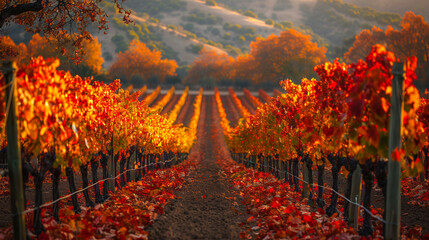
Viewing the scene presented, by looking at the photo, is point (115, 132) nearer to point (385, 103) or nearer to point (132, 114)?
point (132, 114)

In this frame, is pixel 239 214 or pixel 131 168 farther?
pixel 131 168

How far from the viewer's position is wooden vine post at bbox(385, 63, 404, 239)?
6945 mm

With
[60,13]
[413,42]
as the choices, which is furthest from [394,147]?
[413,42]

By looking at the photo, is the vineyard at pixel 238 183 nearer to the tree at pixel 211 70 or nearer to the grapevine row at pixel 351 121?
the grapevine row at pixel 351 121

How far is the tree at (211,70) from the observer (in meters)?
123

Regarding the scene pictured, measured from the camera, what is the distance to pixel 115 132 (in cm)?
1502

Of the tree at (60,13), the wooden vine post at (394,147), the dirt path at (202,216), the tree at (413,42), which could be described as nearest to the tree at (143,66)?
the tree at (413,42)

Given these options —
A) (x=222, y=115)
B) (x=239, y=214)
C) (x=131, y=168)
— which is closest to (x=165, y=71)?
(x=222, y=115)

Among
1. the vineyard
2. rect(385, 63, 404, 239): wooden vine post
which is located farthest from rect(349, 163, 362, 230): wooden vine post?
rect(385, 63, 404, 239): wooden vine post

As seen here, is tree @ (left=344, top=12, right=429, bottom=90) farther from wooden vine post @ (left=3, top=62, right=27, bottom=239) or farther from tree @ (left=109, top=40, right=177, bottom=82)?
wooden vine post @ (left=3, top=62, right=27, bottom=239)

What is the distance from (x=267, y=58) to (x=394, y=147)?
107275 millimetres

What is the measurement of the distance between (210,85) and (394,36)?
172 feet

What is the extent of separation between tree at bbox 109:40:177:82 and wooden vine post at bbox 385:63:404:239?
112063 millimetres

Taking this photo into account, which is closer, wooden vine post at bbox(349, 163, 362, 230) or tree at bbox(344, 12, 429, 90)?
wooden vine post at bbox(349, 163, 362, 230)
